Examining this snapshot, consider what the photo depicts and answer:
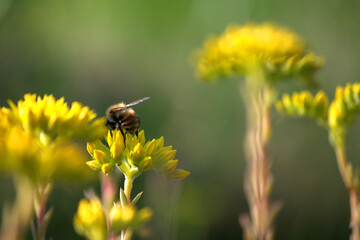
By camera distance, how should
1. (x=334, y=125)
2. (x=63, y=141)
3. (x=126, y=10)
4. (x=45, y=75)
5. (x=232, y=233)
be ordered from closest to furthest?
1. (x=63, y=141)
2. (x=334, y=125)
3. (x=232, y=233)
4. (x=45, y=75)
5. (x=126, y=10)

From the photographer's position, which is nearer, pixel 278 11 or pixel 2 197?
pixel 2 197

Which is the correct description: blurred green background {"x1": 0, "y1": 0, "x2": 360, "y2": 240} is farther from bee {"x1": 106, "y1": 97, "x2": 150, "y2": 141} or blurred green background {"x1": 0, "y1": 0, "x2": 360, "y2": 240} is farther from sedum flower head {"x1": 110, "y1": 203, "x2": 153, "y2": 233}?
sedum flower head {"x1": 110, "y1": 203, "x2": 153, "y2": 233}

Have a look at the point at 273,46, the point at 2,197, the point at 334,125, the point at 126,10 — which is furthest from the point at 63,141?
the point at 126,10

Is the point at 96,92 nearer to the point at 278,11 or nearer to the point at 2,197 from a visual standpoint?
the point at 2,197

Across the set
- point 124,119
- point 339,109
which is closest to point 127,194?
point 124,119

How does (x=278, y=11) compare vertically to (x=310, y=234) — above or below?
above

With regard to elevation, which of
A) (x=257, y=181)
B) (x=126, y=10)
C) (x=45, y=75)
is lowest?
(x=257, y=181)

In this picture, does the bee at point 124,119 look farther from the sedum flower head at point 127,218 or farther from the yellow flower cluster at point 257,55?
the yellow flower cluster at point 257,55
